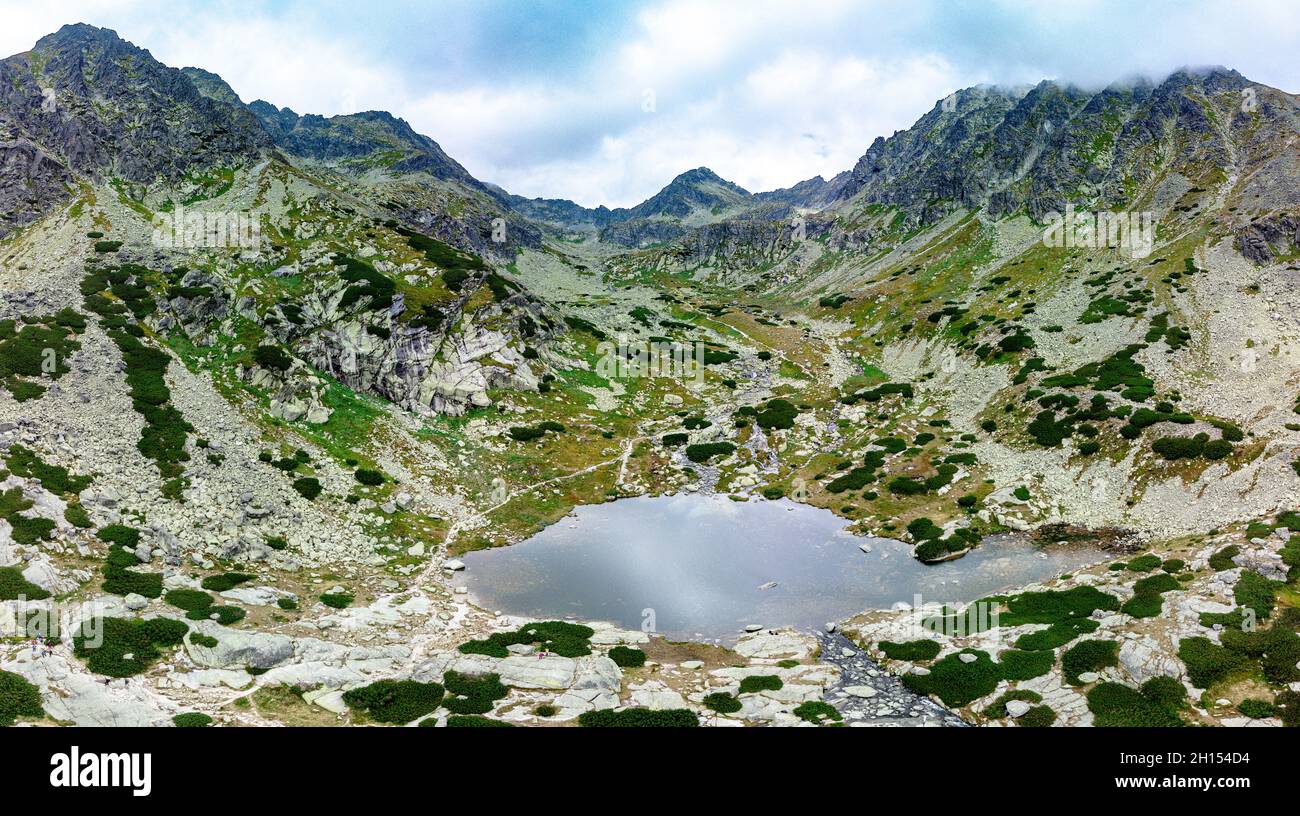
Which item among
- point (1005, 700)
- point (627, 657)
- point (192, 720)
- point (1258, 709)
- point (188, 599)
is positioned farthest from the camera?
point (627, 657)

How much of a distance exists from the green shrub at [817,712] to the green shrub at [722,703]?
2.10 m

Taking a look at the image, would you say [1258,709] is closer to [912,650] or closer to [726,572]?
[912,650]

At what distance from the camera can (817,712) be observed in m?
20.1

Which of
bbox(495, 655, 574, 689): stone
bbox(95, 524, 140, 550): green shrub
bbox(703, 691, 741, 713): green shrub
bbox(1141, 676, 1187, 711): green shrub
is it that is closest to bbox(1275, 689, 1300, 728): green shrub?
bbox(1141, 676, 1187, 711): green shrub

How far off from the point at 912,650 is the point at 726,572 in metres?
12.0

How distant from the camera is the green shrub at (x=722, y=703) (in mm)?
20484

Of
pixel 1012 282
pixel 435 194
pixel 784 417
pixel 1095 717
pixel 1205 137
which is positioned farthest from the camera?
pixel 435 194

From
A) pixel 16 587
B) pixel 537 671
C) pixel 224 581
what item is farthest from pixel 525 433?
pixel 16 587

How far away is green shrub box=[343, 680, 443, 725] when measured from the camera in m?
19.2

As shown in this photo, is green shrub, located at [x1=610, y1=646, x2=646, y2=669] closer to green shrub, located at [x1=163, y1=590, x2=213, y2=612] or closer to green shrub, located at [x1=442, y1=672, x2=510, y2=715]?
green shrub, located at [x1=442, y1=672, x2=510, y2=715]

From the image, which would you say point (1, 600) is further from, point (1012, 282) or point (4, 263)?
point (1012, 282)

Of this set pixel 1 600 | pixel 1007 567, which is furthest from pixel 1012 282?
pixel 1 600
